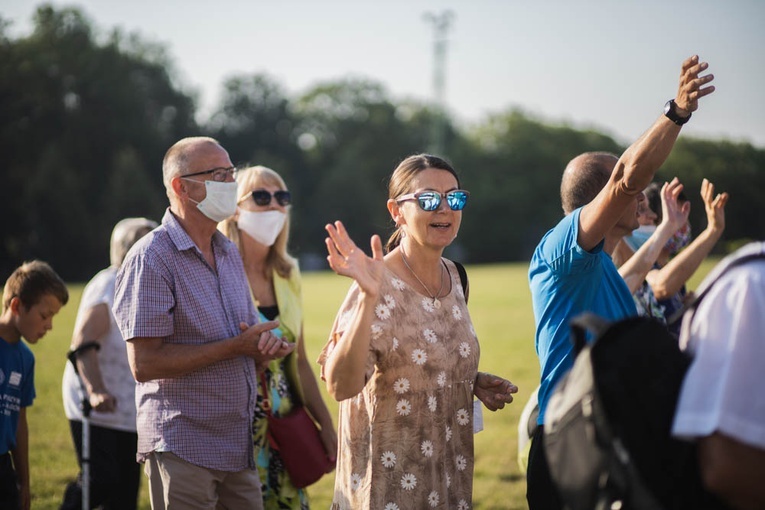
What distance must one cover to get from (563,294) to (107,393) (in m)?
3.51

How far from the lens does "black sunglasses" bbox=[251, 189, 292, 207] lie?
6.01m

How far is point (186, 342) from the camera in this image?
4.31 metres

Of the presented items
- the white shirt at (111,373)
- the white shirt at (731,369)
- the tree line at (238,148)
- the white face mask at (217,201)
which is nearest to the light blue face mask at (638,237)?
the white face mask at (217,201)

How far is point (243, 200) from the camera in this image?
602 cm

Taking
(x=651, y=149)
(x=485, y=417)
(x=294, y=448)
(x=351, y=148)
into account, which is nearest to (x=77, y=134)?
(x=351, y=148)

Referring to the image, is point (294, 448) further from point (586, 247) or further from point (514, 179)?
point (514, 179)

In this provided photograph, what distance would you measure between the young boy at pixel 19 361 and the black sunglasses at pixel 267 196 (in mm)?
1582

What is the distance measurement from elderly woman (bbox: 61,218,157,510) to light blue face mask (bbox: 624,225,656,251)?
3.83 metres

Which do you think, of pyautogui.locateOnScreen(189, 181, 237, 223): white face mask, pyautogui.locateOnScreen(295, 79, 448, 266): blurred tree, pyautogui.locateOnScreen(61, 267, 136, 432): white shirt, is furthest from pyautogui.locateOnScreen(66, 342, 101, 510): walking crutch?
pyautogui.locateOnScreen(295, 79, 448, 266): blurred tree

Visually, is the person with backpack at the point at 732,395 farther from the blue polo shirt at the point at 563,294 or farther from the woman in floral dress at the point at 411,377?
the woman in floral dress at the point at 411,377

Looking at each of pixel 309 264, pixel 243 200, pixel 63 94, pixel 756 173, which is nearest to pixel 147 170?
pixel 63 94

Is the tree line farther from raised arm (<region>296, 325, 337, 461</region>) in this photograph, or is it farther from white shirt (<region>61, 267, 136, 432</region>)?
white shirt (<region>61, 267, 136, 432</region>)

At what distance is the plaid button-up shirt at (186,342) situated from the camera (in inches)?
164

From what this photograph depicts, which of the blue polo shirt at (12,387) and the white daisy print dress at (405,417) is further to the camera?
the blue polo shirt at (12,387)
